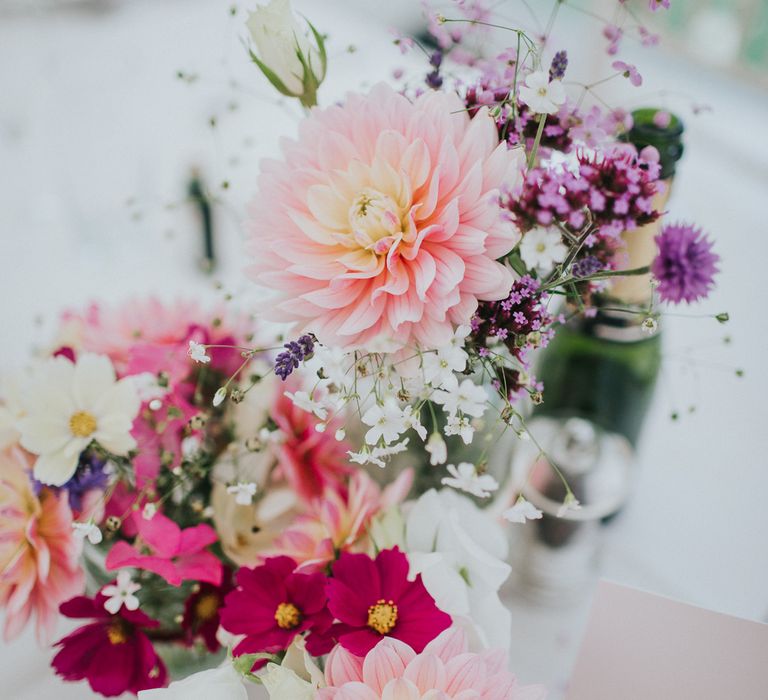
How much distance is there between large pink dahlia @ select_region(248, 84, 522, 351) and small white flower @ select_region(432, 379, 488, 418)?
0.02m

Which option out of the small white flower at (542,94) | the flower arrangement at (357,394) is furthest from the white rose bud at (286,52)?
the small white flower at (542,94)

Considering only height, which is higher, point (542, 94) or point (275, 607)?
point (542, 94)

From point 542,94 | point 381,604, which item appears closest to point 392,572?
point 381,604

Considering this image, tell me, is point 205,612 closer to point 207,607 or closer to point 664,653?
point 207,607

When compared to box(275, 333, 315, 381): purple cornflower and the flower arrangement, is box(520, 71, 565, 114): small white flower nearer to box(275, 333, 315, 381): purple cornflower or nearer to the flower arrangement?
the flower arrangement

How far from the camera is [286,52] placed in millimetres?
338

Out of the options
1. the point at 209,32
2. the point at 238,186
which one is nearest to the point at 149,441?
the point at 238,186

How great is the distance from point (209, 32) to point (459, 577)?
4.38ft

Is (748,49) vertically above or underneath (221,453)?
above

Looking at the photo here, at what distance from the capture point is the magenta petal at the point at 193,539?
342mm

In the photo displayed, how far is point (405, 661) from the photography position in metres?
0.28

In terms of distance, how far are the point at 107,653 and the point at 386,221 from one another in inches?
9.9

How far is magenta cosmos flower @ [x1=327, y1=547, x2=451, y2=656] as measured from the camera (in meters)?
0.29

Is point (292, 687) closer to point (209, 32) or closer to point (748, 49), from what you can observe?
point (748, 49)
